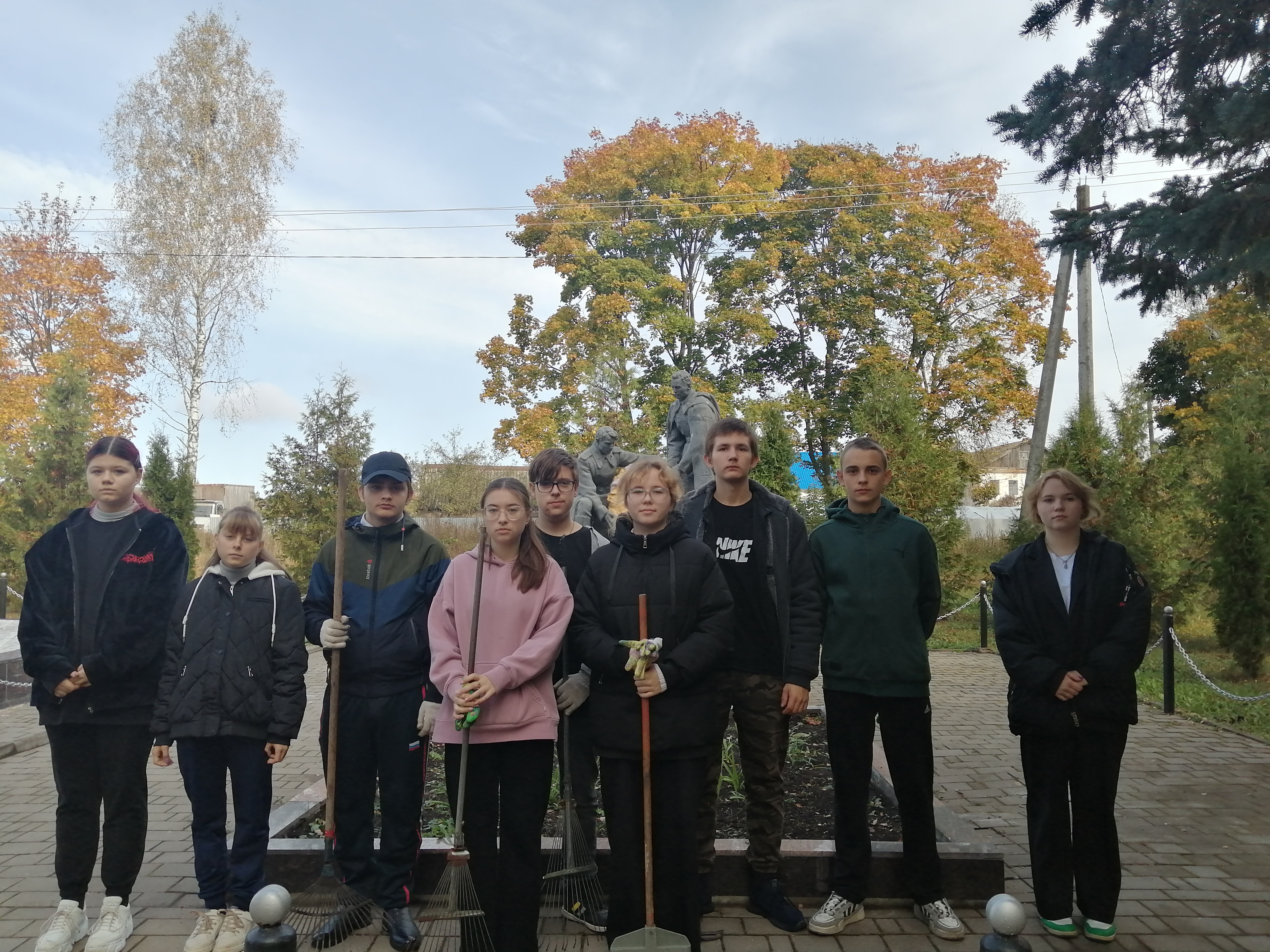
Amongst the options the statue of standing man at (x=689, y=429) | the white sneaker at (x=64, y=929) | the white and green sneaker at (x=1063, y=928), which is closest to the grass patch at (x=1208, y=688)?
the statue of standing man at (x=689, y=429)

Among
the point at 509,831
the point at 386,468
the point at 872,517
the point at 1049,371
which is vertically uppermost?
the point at 1049,371

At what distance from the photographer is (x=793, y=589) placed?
3.64 m

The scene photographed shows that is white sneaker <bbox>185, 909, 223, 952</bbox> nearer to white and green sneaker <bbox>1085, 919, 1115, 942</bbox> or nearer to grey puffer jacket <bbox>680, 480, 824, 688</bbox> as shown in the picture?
grey puffer jacket <bbox>680, 480, 824, 688</bbox>

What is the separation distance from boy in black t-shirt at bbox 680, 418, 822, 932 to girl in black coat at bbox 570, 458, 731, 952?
1.10 feet

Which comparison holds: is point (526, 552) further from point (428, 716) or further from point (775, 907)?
point (775, 907)

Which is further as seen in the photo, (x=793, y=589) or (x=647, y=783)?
(x=793, y=589)

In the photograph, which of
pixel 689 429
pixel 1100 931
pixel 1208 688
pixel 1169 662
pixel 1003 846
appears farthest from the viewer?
pixel 1208 688

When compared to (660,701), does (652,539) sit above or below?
above

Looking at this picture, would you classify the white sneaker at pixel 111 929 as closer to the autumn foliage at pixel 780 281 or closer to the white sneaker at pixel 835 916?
the white sneaker at pixel 835 916

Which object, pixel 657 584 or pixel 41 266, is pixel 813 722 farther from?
pixel 41 266

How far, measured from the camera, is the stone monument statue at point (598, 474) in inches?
305

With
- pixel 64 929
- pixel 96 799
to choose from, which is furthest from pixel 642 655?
pixel 64 929

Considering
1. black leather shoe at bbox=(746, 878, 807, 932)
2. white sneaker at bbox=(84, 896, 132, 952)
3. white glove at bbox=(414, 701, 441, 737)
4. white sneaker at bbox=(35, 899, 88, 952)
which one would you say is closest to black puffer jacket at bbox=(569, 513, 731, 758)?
white glove at bbox=(414, 701, 441, 737)

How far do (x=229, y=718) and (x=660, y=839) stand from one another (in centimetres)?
163
